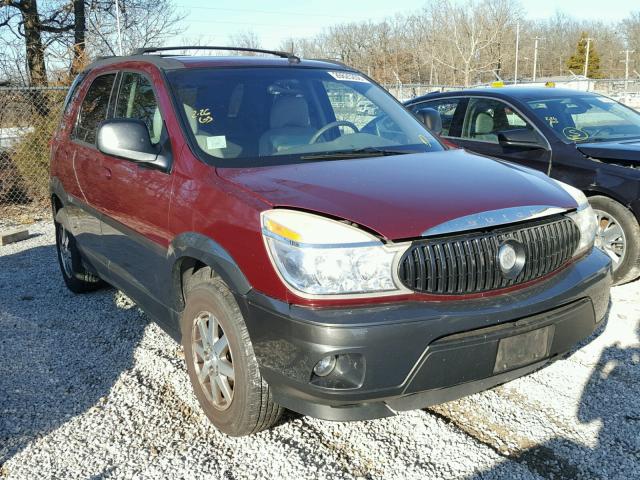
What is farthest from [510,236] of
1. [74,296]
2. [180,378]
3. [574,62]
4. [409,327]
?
[574,62]

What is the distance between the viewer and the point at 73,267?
5.41m

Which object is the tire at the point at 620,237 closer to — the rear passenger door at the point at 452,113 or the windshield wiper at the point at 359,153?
the rear passenger door at the point at 452,113

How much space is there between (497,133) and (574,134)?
724 millimetres

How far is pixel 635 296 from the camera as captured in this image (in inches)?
200

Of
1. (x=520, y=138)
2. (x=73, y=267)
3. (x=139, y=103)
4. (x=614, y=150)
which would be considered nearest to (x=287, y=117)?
(x=139, y=103)

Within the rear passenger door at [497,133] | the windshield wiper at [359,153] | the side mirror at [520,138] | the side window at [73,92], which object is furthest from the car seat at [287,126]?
the rear passenger door at [497,133]

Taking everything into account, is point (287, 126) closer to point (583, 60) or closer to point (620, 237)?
point (620, 237)

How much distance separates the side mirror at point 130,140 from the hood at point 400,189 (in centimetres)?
56

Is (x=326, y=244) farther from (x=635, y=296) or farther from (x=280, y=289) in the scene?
(x=635, y=296)

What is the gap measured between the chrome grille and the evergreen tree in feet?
293

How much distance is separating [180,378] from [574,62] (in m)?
93.7

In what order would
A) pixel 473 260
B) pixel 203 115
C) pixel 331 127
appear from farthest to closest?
pixel 331 127, pixel 203 115, pixel 473 260

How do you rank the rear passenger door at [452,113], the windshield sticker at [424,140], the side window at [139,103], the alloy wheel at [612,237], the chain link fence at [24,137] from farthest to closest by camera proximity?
the chain link fence at [24,137] → the rear passenger door at [452,113] → the alloy wheel at [612,237] → the windshield sticker at [424,140] → the side window at [139,103]

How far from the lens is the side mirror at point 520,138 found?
18.9 ft
